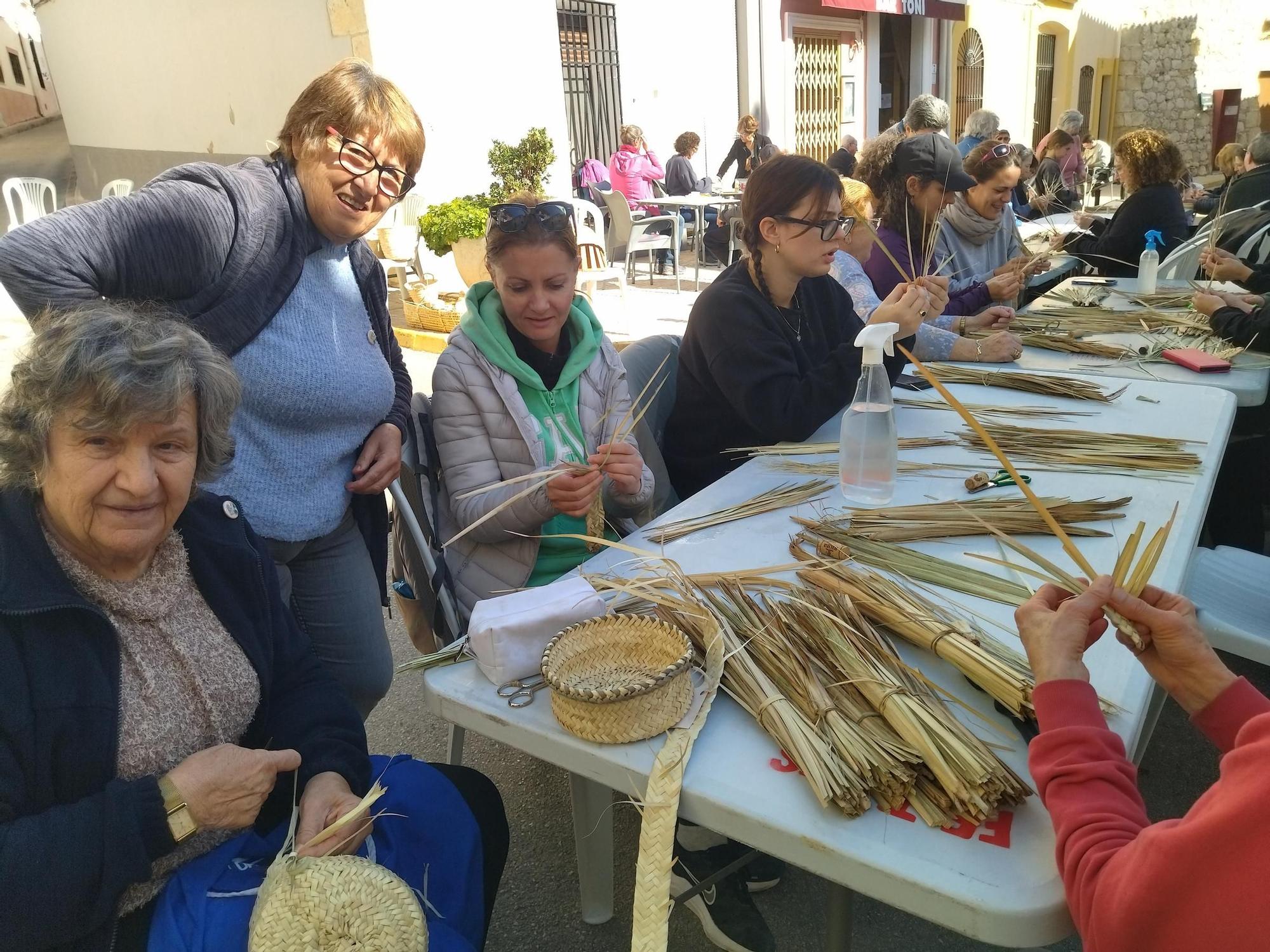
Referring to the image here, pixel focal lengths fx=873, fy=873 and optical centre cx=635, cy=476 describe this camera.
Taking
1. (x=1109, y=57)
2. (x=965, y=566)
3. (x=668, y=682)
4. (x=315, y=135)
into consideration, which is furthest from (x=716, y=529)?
(x=1109, y=57)

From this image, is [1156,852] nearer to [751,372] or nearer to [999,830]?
[999,830]

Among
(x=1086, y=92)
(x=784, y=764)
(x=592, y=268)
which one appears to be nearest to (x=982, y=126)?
(x=592, y=268)

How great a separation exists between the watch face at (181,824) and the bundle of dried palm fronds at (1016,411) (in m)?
2.16

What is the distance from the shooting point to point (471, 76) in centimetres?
872

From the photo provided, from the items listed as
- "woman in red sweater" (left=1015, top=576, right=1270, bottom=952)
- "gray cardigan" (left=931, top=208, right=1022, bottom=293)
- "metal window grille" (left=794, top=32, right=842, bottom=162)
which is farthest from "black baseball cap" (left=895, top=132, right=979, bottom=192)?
"metal window grille" (left=794, top=32, right=842, bottom=162)

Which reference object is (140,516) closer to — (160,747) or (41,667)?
(41,667)

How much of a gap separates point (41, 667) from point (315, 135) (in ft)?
4.07

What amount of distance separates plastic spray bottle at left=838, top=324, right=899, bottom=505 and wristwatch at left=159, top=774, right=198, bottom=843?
141 cm

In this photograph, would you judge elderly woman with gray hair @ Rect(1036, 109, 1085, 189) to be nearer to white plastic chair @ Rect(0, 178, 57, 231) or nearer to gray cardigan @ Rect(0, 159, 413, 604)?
gray cardigan @ Rect(0, 159, 413, 604)

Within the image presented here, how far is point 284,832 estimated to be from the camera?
4.83 feet

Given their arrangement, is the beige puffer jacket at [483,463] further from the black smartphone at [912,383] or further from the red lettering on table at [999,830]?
the red lettering on table at [999,830]

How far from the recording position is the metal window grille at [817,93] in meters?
14.5

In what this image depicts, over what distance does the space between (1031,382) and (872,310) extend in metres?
0.61

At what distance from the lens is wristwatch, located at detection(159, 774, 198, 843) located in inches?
49.4
